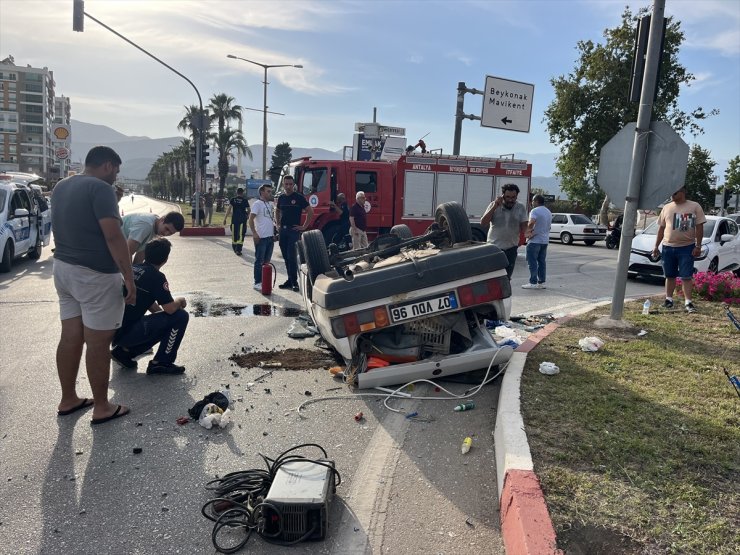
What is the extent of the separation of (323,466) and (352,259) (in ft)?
9.25

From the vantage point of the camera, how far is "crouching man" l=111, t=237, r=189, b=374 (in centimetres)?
493

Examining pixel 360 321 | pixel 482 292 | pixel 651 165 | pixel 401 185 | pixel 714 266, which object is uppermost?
pixel 651 165

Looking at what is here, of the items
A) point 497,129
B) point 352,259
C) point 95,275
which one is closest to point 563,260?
point 497,129

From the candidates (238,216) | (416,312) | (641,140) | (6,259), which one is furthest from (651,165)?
(6,259)

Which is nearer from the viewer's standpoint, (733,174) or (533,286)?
(533,286)

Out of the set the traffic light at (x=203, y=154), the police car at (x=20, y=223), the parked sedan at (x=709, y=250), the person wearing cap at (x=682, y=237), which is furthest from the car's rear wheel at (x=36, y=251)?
the parked sedan at (x=709, y=250)

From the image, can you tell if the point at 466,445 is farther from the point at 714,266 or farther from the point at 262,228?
the point at 714,266

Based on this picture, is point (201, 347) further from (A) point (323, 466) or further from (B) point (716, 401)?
(B) point (716, 401)

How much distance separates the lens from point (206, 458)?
3.48 metres

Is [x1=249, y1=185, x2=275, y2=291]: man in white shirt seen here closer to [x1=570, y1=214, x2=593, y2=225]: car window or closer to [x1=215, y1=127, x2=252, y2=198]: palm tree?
[x1=570, y1=214, x2=593, y2=225]: car window

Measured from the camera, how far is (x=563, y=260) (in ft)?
57.5

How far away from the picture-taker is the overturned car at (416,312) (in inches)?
173

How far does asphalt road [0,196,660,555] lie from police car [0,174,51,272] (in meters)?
5.58

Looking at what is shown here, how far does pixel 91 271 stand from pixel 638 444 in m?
3.79
